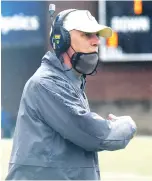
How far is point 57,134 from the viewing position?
2625 mm

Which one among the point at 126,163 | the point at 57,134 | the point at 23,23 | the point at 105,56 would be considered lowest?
the point at 126,163

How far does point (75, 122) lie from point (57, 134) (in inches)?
3.5

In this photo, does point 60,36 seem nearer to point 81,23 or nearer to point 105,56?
point 81,23

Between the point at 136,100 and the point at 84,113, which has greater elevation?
the point at 84,113

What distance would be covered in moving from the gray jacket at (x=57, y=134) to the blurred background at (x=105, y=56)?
19.7ft

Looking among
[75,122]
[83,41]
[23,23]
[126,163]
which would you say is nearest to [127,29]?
[23,23]

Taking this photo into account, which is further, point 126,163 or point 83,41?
point 126,163

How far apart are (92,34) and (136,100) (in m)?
6.67

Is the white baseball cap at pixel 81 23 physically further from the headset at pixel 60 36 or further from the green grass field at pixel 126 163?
the green grass field at pixel 126 163

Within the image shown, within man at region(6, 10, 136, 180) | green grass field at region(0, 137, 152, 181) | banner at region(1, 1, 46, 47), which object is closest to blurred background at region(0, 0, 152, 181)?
banner at region(1, 1, 46, 47)

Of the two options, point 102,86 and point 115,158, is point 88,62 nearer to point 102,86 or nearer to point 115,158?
point 115,158

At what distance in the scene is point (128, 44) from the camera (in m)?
9.09

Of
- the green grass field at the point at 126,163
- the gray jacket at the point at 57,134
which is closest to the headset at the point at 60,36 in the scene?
the gray jacket at the point at 57,134

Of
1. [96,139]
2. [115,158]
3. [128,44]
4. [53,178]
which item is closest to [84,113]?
[96,139]
